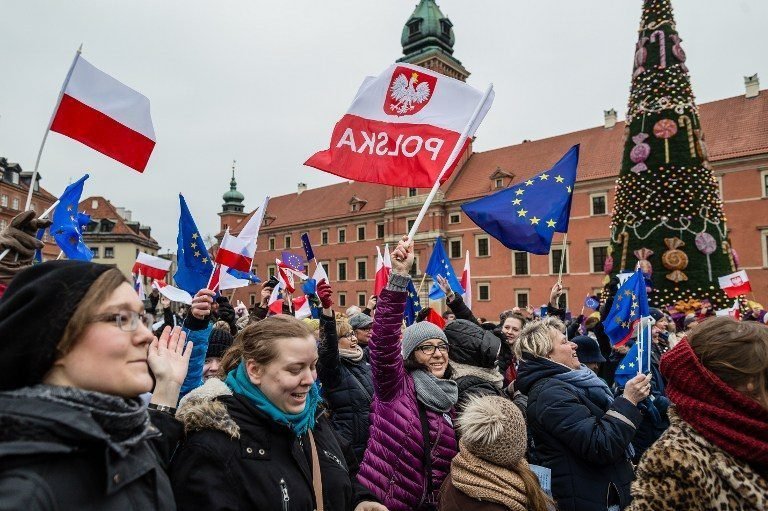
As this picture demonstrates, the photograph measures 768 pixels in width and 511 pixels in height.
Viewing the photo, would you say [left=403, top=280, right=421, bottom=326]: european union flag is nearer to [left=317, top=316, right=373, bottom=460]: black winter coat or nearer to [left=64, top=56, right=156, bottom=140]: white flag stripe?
[left=317, top=316, right=373, bottom=460]: black winter coat

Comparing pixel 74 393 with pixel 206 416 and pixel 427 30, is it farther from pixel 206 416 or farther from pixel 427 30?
pixel 427 30

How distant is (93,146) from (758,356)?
4560mm

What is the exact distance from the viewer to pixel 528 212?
17.3 ft

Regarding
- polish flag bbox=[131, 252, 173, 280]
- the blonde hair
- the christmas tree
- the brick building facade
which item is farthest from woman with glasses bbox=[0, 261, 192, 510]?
the brick building facade

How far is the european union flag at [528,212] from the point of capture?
204 inches

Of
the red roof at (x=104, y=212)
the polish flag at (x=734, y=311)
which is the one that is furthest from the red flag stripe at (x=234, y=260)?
the red roof at (x=104, y=212)

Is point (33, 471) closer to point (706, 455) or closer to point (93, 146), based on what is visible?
point (706, 455)

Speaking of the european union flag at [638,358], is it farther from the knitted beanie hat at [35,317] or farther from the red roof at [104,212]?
the red roof at [104,212]

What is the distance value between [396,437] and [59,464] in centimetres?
186

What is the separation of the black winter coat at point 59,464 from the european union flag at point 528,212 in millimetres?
4277

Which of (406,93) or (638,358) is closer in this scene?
(638,358)

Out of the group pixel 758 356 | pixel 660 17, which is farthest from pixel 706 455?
pixel 660 17

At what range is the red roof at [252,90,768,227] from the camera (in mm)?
29719

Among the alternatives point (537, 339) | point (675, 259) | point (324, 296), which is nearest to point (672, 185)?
point (675, 259)
